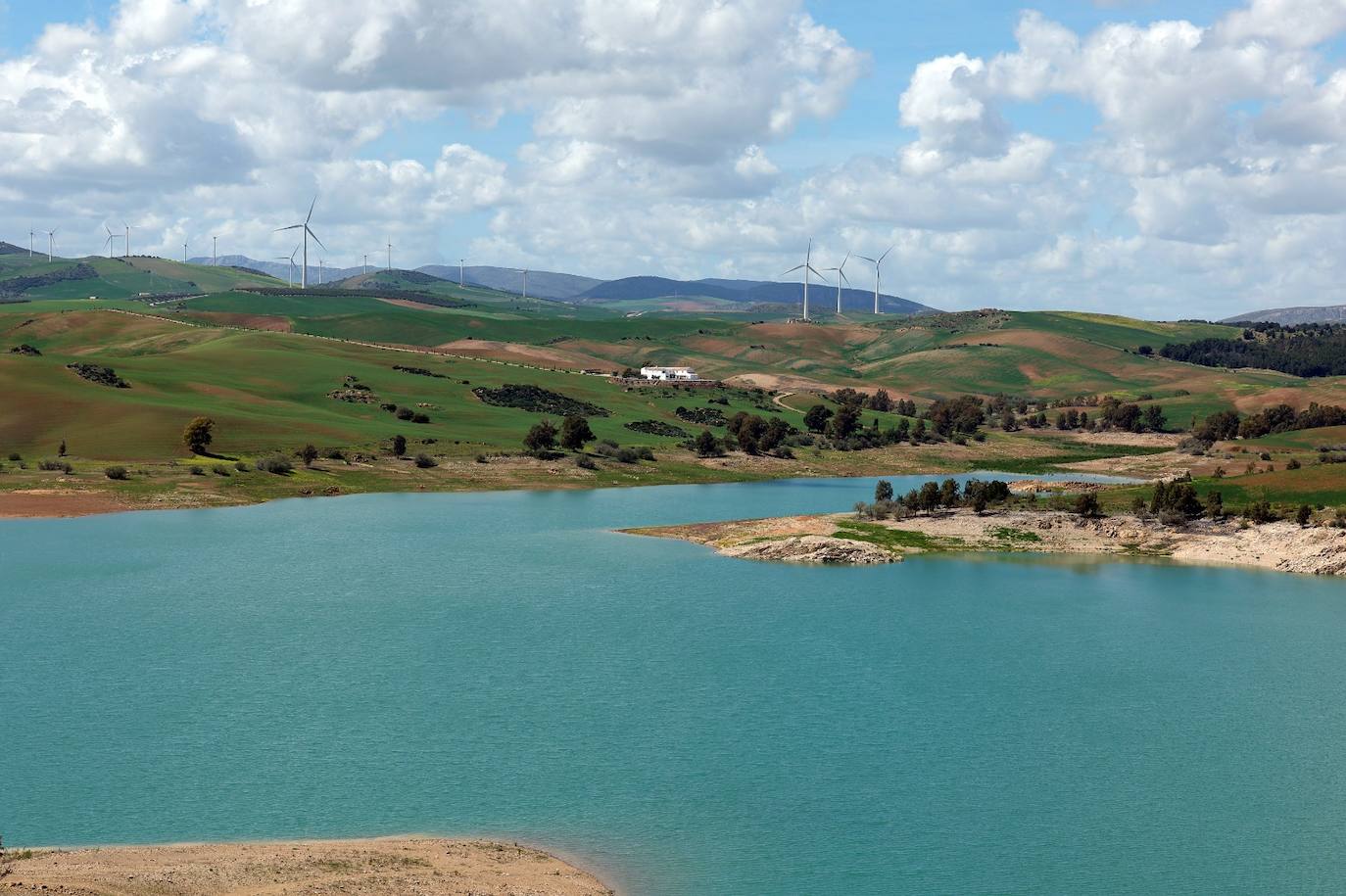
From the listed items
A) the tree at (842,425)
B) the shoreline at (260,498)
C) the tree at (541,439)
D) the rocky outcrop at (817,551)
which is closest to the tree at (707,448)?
the shoreline at (260,498)

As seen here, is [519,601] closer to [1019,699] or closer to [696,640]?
[696,640]

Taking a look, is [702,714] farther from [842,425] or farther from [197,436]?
[842,425]

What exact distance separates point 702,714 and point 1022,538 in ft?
191

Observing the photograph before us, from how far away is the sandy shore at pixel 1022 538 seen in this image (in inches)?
3932

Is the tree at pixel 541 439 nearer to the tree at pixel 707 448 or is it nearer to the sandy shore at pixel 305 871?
the tree at pixel 707 448

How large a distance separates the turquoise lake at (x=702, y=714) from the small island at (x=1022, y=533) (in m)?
4.16

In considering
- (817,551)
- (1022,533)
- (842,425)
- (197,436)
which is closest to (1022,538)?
(1022,533)

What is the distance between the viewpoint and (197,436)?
469 feet

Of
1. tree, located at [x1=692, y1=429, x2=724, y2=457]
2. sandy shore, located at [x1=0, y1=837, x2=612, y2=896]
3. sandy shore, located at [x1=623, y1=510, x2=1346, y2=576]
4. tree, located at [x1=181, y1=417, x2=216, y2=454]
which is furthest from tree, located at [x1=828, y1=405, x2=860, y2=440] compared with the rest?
sandy shore, located at [x1=0, y1=837, x2=612, y2=896]

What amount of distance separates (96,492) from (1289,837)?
107 meters

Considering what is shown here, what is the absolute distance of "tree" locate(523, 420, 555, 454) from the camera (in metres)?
162

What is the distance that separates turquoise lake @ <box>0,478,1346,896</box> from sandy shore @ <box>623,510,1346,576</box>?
3995 mm

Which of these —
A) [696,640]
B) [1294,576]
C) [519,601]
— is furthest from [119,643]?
[1294,576]

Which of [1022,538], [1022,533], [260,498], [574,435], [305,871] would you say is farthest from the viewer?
[574,435]
